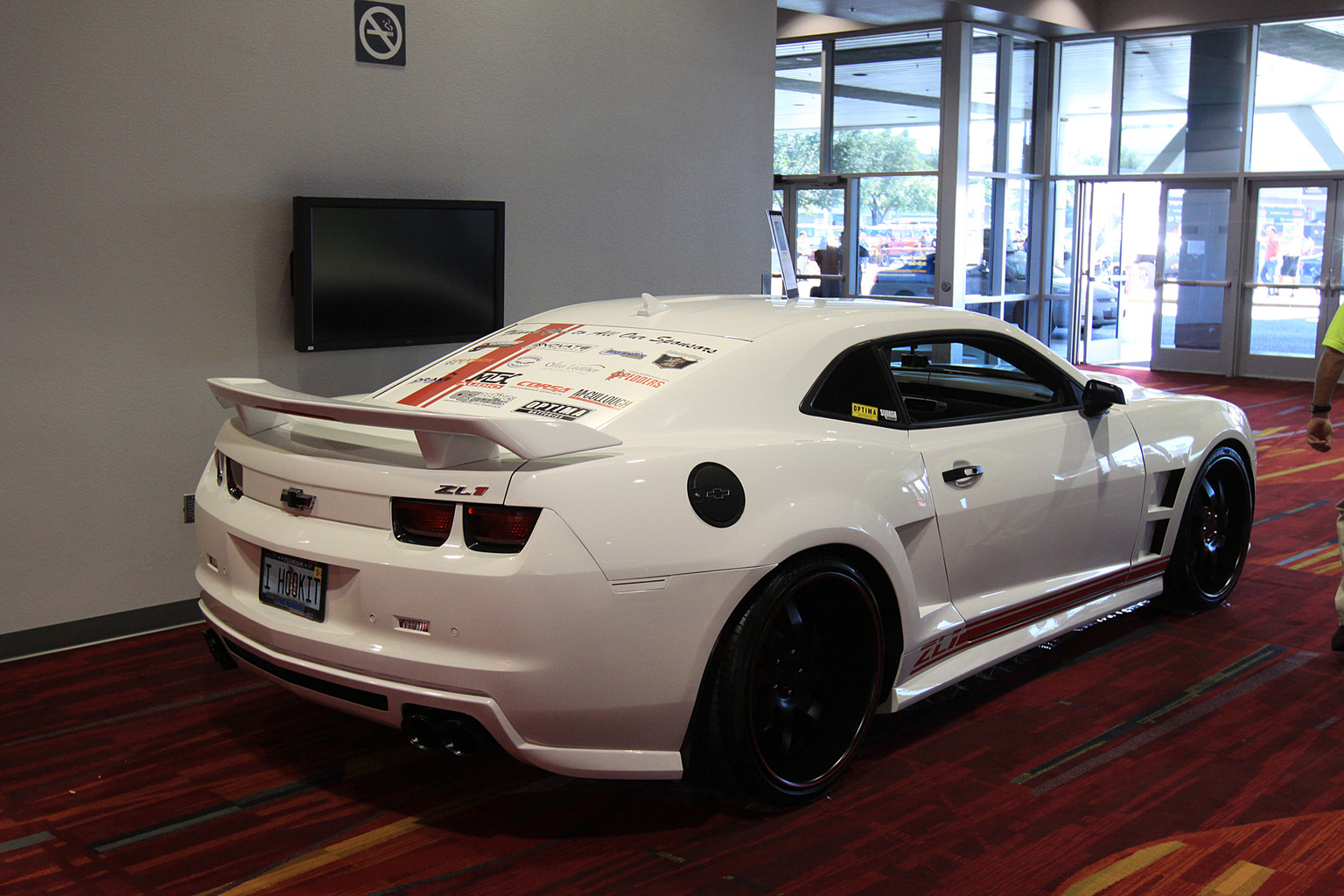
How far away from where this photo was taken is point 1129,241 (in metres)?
15.3

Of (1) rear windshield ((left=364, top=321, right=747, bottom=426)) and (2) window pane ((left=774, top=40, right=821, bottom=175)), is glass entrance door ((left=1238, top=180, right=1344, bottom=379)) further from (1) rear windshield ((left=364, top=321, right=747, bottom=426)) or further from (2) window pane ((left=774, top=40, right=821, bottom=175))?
(1) rear windshield ((left=364, top=321, right=747, bottom=426))

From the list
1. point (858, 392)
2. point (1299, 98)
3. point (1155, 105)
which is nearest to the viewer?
point (858, 392)

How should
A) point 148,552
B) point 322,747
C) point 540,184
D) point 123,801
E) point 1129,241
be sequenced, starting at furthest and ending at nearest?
point 1129,241 < point 540,184 < point 148,552 < point 322,747 < point 123,801

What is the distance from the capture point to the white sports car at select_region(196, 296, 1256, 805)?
2564mm

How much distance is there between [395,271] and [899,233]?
9.67 m

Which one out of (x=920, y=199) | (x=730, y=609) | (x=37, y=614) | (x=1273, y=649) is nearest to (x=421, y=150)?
(x=37, y=614)

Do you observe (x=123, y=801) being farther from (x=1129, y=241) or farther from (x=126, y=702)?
(x=1129, y=241)

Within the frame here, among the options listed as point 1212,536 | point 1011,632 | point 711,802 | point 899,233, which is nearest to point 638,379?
point 711,802

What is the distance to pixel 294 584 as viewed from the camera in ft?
9.27

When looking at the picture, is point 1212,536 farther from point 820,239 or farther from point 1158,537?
point 820,239

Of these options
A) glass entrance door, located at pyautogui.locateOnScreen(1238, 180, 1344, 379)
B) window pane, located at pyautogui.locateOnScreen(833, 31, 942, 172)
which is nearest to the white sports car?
window pane, located at pyautogui.locateOnScreen(833, 31, 942, 172)

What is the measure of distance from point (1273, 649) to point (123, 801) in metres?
3.95

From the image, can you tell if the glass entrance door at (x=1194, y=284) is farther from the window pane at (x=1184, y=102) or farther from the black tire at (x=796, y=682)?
the black tire at (x=796, y=682)

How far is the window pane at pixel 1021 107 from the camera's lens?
14.4m
